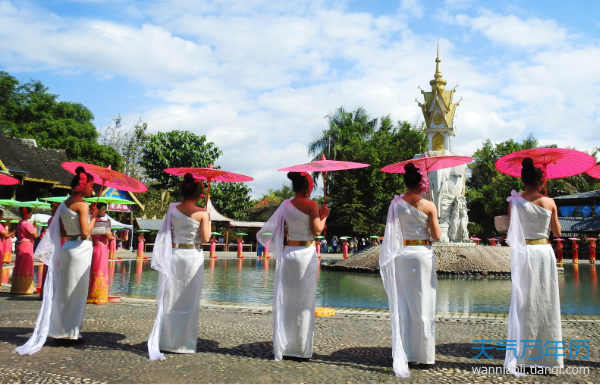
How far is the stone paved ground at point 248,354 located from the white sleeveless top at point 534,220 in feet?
4.27

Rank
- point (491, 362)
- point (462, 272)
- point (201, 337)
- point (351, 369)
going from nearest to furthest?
point (351, 369) < point (491, 362) < point (201, 337) < point (462, 272)

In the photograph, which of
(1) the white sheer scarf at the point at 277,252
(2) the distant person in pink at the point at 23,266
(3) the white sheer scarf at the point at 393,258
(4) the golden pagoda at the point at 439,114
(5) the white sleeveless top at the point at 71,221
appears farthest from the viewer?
(4) the golden pagoda at the point at 439,114

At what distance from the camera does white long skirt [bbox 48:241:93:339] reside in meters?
5.48

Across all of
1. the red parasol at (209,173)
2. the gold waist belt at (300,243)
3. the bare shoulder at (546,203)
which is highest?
the red parasol at (209,173)

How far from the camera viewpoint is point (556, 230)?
4.92m

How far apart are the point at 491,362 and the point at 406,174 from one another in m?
2.07

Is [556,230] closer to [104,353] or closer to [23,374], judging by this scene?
[104,353]

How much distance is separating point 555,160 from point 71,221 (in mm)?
5456

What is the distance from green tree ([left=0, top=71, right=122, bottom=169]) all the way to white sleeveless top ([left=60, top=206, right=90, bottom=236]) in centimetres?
3132

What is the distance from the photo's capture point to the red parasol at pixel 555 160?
5.16 metres

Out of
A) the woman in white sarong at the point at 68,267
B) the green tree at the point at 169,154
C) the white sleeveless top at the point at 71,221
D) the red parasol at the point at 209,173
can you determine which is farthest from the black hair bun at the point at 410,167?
the green tree at the point at 169,154

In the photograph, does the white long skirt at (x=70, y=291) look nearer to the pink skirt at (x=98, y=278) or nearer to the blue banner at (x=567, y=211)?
the pink skirt at (x=98, y=278)

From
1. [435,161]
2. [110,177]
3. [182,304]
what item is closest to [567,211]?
[435,161]

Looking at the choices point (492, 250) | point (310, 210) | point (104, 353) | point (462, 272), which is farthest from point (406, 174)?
point (492, 250)
